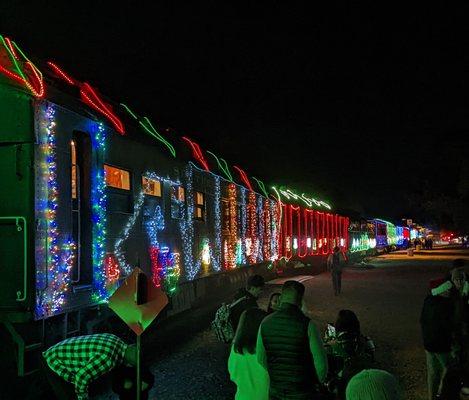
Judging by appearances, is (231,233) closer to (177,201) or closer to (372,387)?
(177,201)

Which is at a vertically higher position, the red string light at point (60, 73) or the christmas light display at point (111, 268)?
the red string light at point (60, 73)

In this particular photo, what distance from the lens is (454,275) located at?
621 centimetres

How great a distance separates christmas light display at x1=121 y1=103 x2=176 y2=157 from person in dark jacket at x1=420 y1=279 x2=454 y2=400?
195 inches

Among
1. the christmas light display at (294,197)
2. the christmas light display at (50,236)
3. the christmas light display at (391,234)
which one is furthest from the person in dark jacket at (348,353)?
the christmas light display at (391,234)

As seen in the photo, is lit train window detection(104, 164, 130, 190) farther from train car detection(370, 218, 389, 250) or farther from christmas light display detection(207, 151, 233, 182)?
train car detection(370, 218, 389, 250)

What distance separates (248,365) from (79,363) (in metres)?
1.37

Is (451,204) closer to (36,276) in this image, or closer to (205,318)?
(205,318)

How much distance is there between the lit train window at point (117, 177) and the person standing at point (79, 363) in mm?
3008

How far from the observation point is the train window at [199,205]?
11.2 m

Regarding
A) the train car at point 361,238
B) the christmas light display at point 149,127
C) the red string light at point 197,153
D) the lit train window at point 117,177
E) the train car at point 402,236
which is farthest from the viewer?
the train car at point 402,236

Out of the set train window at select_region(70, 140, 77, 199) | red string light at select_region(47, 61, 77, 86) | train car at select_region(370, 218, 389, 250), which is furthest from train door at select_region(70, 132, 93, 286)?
train car at select_region(370, 218, 389, 250)

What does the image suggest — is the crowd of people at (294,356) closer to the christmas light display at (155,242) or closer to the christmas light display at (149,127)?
the christmas light display at (155,242)

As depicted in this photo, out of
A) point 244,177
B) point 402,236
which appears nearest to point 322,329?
point 244,177

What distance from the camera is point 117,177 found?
24.9 ft
